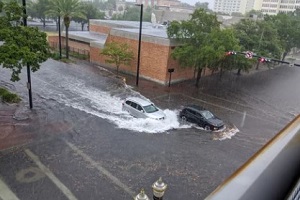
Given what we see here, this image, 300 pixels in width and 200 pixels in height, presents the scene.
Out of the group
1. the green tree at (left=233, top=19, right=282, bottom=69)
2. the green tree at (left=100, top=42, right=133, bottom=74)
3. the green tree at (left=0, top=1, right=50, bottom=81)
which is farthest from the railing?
the green tree at (left=233, top=19, right=282, bottom=69)

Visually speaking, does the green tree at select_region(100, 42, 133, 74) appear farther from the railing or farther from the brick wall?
the railing

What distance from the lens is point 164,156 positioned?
16.5m

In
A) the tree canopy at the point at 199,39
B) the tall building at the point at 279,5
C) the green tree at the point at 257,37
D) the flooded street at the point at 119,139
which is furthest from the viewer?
the tall building at the point at 279,5

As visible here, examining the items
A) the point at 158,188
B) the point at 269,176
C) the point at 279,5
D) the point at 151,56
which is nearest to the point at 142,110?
the point at 151,56

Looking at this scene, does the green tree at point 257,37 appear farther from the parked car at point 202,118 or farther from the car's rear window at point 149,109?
the car's rear window at point 149,109

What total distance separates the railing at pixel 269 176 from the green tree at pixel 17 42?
1612 cm

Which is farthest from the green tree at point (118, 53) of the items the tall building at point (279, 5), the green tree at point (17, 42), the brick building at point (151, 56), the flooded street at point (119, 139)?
the tall building at point (279, 5)

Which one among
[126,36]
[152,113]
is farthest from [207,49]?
[126,36]

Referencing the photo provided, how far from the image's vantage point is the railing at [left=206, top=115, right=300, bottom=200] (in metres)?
1.33

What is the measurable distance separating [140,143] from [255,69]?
34.3 metres

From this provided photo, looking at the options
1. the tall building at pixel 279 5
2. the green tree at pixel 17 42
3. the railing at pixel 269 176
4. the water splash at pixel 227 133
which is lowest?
the water splash at pixel 227 133

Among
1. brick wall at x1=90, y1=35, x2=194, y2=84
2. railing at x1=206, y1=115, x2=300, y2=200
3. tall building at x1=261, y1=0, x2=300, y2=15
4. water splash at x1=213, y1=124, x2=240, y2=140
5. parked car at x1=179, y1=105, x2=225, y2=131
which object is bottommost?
water splash at x1=213, y1=124, x2=240, y2=140

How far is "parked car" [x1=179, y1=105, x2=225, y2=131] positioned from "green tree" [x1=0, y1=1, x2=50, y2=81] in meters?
10.7

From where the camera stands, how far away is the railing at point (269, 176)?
1.33m
